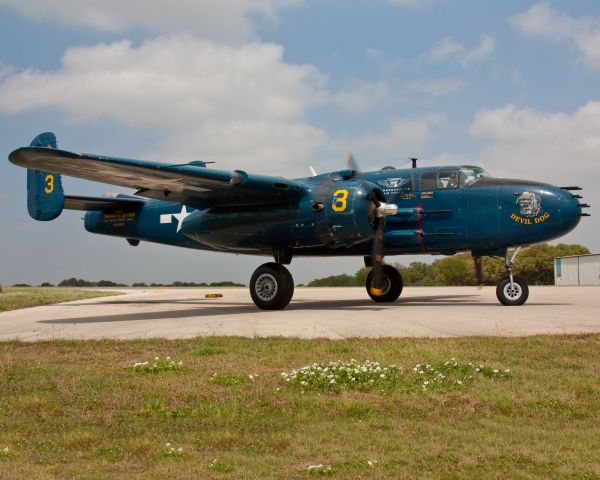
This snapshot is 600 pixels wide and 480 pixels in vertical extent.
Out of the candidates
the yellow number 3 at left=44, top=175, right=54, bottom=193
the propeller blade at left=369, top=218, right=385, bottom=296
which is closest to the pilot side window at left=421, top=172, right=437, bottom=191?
the propeller blade at left=369, top=218, right=385, bottom=296

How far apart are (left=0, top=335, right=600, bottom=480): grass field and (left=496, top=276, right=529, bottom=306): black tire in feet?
29.1

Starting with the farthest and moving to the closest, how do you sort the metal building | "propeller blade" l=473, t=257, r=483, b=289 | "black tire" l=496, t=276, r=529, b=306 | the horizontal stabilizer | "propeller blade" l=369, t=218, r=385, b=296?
the metal building, the horizontal stabilizer, "propeller blade" l=473, t=257, r=483, b=289, "black tire" l=496, t=276, r=529, b=306, "propeller blade" l=369, t=218, r=385, b=296

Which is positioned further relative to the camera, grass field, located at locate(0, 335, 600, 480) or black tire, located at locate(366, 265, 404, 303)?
black tire, located at locate(366, 265, 404, 303)

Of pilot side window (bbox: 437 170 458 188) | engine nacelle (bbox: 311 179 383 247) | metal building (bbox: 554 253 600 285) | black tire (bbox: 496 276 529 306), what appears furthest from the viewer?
metal building (bbox: 554 253 600 285)

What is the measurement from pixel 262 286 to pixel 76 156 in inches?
253

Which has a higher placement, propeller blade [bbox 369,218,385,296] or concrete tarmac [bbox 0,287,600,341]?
propeller blade [bbox 369,218,385,296]

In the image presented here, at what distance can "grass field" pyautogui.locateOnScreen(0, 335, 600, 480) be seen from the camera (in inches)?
184

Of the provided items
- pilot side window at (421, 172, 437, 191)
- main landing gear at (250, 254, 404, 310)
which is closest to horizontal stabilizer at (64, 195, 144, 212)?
main landing gear at (250, 254, 404, 310)

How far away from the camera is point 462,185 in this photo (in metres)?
17.8

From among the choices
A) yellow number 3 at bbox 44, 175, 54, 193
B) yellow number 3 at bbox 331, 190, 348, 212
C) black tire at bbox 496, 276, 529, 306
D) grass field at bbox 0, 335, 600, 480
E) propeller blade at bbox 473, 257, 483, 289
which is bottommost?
grass field at bbox 0, 335, 600, 480

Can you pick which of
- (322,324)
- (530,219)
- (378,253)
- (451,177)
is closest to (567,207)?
(530,219)

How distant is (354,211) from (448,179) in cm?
383

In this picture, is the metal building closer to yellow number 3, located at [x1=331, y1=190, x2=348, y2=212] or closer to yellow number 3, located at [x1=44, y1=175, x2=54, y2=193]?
yellow number 3, located at [x1=331, y1=190, x2=348, y2=212]

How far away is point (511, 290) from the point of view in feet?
58.3
